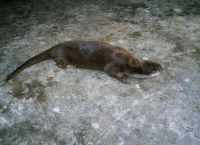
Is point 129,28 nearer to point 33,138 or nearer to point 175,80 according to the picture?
point 175,80

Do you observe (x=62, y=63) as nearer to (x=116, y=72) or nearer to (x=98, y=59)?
(x=98, y=59)

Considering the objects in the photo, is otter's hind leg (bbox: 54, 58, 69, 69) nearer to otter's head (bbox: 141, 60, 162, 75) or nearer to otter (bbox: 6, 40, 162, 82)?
otter (bbox: 6, 40, 162, 82)

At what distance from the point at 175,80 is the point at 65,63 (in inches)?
40.5

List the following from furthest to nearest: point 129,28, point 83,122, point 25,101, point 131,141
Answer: point 129,28, point 25,101, point 83,122, point 131,141

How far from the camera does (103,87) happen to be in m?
3.12

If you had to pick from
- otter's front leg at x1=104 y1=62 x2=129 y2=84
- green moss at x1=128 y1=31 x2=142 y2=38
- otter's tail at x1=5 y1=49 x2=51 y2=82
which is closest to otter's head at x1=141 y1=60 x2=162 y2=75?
otter's front leg at x1=104 y1=62 x2=129 y2=84

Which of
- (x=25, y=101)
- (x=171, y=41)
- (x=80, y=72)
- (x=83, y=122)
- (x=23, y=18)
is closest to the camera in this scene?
(x=83, y=122)

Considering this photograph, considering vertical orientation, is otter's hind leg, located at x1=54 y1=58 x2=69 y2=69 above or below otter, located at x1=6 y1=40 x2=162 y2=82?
below

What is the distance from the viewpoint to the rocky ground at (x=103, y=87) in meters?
2.69

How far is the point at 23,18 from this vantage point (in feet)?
14.3

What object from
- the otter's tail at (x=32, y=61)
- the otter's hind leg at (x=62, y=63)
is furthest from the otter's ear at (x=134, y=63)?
the otter's tail at (x=32, y=61)

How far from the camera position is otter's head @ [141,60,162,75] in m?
3.13

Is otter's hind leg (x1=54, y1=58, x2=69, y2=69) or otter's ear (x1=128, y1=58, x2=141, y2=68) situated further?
otter's hind leg (x1=54, y1=58, x2=69, y2=69)

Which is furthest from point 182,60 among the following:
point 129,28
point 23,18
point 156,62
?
point 23,18
